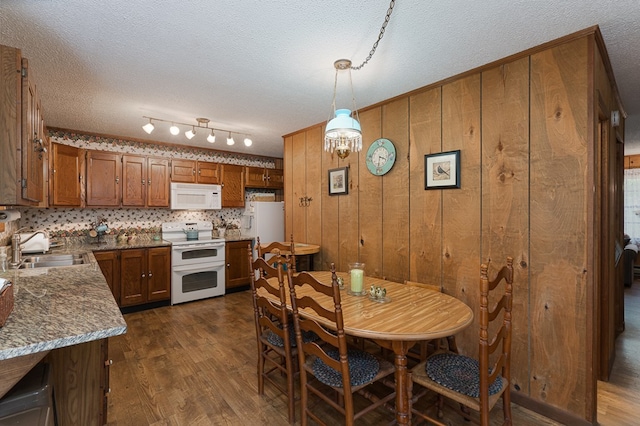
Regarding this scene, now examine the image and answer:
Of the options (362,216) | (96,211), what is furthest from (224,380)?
(96,211)

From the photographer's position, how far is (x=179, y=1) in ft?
5.08

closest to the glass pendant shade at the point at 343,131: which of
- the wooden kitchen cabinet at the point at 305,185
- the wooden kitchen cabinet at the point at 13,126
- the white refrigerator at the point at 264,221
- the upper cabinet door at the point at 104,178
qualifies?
the wooden kitchen cabinet at the point at 305,185

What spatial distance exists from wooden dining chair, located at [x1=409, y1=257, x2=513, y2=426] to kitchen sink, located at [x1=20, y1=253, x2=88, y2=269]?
3077mm

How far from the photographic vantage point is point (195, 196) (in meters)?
4.75

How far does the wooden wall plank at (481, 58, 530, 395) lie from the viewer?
6.84 feet

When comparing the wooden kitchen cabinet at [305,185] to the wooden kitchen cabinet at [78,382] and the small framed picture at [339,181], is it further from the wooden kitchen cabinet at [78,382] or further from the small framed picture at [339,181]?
the wooden kitchen cabinet at [78,382]

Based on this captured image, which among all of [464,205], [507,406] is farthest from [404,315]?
[464,205]

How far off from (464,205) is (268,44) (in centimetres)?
183

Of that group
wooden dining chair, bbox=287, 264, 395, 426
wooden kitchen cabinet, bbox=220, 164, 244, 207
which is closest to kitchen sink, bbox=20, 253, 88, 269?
wooden kitchen cabinet, bbox=220, 164, 244, 207

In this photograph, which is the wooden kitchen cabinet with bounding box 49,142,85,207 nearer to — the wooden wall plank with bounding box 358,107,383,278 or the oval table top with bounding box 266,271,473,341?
the oval table top with bounding box 266,271,473,341

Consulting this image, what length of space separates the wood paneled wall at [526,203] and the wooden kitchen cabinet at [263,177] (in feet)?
10.2

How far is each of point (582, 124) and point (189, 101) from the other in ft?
10.1

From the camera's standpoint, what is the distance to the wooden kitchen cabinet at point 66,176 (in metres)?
3.57

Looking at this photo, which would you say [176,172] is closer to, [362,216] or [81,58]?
[81,58]
